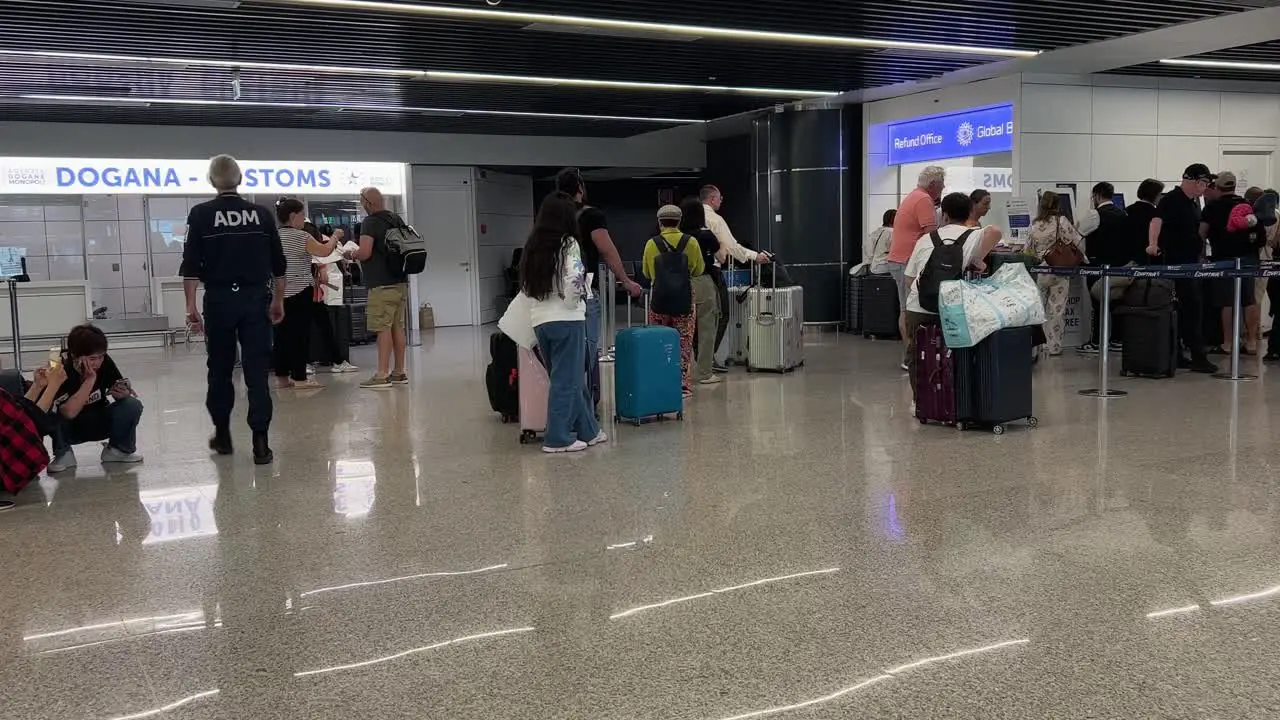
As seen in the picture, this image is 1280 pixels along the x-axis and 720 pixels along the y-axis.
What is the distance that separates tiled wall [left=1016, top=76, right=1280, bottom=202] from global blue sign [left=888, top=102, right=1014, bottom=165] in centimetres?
37

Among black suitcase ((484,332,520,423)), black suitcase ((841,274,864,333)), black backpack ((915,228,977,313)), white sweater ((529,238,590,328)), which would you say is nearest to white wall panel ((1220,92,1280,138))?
black suitcase ((841,274,864,333))

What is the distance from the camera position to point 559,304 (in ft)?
20.0

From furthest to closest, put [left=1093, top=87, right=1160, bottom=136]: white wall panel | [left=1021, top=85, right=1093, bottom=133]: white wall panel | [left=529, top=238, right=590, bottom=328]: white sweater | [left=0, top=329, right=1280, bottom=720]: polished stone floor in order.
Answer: [left=1093, top=87, right=1160, bottom=136]: white wall panel → [left=1021, top=85, right=1093, bottom=133]: white wall panel → [left=529, top=238, right=590, bottom=328]: white sweater → [left=0, top=329, right=1280, bottom=720]: polished stone floor

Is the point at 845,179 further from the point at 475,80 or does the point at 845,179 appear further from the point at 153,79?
the point at 153,79

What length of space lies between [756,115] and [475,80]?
4735 millimetres

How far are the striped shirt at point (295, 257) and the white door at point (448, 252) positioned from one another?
25.6 ft

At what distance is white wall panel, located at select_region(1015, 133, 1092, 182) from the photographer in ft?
39.4

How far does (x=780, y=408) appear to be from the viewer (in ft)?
25.5

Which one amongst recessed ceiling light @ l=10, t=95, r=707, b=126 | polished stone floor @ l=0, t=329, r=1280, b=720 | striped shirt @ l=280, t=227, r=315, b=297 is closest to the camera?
polished stone floor @ l=0, t=329, r=1280, b=720

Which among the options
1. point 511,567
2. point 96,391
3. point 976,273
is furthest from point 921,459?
point 96,391

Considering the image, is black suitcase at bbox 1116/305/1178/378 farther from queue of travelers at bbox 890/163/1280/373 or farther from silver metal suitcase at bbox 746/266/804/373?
silver metal suitcase at bbox 746/266/804/373

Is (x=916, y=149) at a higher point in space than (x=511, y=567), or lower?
higher

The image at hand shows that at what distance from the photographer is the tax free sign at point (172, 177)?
1475 cm

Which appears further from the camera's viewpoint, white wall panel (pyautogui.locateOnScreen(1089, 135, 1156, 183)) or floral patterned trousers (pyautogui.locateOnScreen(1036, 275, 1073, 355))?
white wall panel (pyautogui.locateOnScreen(1089, 135, 1156, 183))
